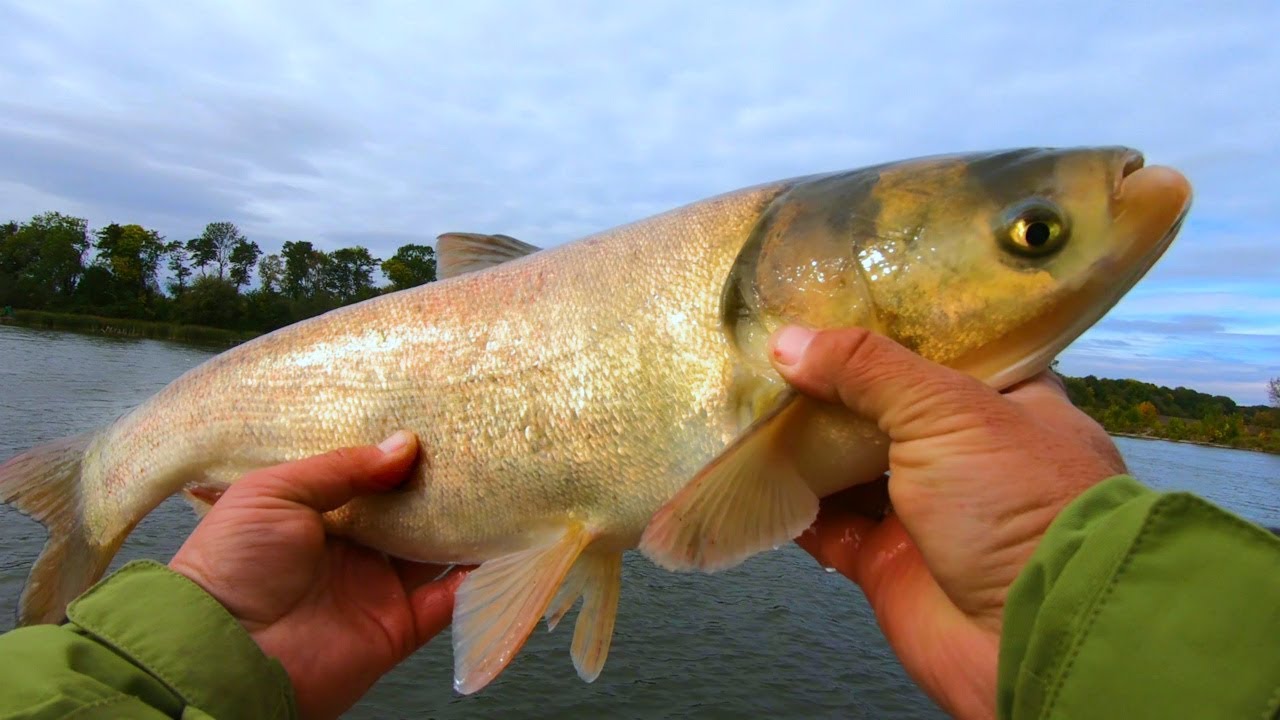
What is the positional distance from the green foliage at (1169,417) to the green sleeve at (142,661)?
75.0 meters

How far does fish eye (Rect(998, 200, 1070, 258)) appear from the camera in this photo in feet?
6.40

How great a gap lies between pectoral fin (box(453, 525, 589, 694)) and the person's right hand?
112cm

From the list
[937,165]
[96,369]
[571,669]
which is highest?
[937,165]

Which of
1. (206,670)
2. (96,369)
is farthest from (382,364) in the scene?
(96,369)

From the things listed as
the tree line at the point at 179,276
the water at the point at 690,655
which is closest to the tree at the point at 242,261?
the tree line at the point at 179,276

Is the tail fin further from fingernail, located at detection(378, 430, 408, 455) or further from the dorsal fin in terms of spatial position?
the dorsal fin

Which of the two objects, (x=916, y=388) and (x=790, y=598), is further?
(x=790, y=598)

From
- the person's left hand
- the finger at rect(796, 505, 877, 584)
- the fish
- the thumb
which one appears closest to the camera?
the thumb

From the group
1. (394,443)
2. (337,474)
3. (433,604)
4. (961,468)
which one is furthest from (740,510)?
(433,604)

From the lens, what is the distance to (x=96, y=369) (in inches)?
1273

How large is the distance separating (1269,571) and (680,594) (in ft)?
40.2

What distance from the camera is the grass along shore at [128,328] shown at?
2484 inches

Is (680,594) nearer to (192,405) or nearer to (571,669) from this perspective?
(571,669)

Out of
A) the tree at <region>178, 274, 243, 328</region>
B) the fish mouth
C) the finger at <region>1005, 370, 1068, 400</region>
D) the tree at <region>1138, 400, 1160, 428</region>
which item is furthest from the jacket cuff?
the tree at <region>1138, 400, 1160, 428</region>
